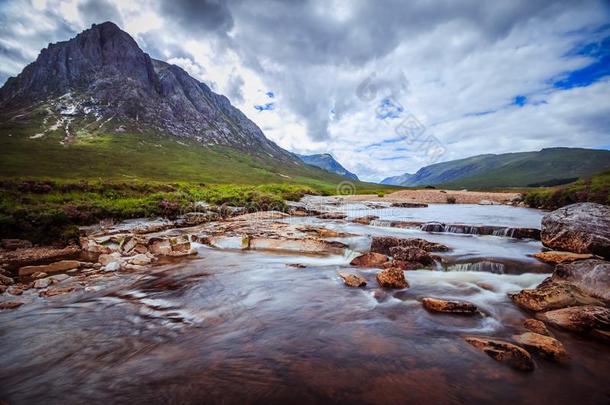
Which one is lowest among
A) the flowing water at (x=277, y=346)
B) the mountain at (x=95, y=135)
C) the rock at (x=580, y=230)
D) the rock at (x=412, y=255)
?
the flowing water at (x=277, y=346)

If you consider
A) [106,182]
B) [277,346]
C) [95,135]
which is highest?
[95,135]

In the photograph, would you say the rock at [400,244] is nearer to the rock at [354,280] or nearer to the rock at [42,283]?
the rock at [354,280]

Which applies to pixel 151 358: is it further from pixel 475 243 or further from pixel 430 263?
pixel 475 243

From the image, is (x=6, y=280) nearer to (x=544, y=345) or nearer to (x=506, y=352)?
(x=506, y=352)

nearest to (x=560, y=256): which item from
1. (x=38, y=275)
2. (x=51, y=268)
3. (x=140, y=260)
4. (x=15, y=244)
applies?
(x=140, y=260)

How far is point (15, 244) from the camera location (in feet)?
47.0

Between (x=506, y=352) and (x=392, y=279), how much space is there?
4.09 m

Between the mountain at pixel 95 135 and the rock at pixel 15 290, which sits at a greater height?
the mountain at pixel 95 135

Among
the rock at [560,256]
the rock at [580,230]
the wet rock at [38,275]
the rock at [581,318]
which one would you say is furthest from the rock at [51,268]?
the rock at [580,230]

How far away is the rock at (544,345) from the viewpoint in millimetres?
5539

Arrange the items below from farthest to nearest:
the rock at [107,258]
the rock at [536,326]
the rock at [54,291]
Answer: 1. the rock at [107,258]
2. the rock at [54,291]
3. the rock at [536,326]

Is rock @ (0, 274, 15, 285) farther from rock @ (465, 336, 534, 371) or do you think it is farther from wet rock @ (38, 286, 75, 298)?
rock @ (465, 336, 534, 371)

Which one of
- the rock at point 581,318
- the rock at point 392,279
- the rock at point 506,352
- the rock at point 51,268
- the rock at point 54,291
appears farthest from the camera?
the rock at point 51,268

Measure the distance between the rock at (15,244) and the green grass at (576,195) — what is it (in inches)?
1551
